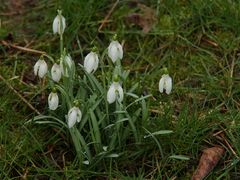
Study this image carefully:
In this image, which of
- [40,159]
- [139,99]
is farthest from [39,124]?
[139,99]

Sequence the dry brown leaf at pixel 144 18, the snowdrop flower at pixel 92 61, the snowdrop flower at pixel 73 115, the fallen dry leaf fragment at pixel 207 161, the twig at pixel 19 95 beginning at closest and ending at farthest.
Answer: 1. the snowdrop flower at pixel 73 115
2. the snowdrop flower at pixel 92 61
3. the fallen dry leaf fragment at pixel 207 161
4. the twig at pixel 19 95
5. the dry brown leaf at pixel 144 18

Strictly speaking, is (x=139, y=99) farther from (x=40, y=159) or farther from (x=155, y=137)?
(x=40, y=159)

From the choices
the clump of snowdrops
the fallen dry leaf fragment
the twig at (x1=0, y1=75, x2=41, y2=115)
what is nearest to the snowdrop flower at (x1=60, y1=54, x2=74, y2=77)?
the clump of snowdrops

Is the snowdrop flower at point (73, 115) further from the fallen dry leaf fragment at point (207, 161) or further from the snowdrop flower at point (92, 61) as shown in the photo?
the fallen dry leaf fragment at point (207, 161)

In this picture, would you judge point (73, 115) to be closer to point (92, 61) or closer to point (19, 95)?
point (92, 61)

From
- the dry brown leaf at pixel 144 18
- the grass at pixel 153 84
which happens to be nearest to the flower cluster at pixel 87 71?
the grass at pixel 153 84

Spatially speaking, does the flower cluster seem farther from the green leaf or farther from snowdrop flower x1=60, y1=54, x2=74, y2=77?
the green leaf
